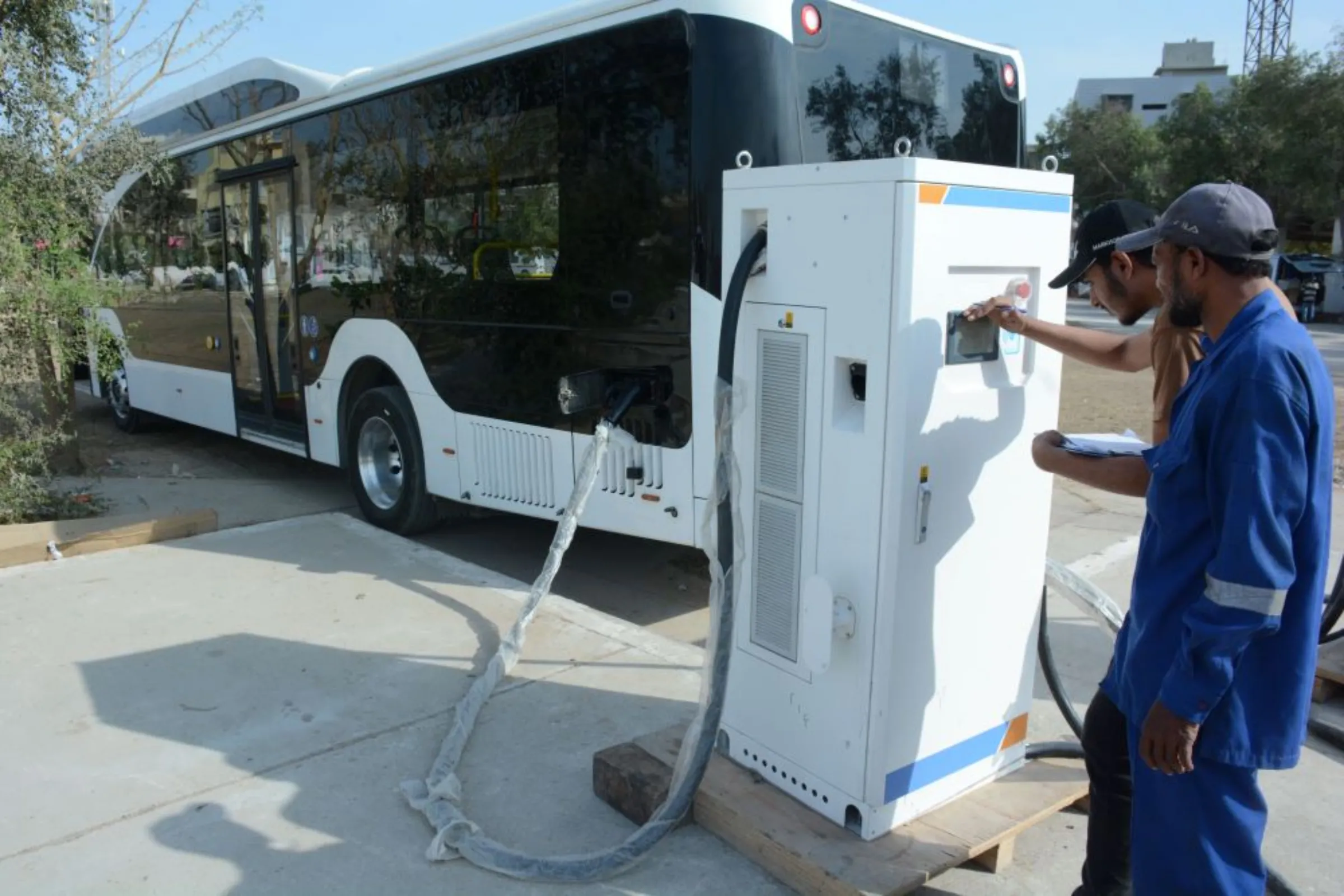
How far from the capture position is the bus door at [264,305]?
7.73m

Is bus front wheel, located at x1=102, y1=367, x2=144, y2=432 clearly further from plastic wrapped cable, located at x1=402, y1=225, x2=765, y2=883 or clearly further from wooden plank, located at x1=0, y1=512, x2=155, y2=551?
plastic wrapped cable, located at x1=402, y1=225, x2=765, y2=883

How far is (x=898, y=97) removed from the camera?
5.28 metres

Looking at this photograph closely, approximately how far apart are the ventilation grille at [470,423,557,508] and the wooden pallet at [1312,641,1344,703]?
3.76 metres

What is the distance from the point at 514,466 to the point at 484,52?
239 cm

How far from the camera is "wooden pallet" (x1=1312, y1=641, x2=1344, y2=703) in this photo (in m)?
4.11

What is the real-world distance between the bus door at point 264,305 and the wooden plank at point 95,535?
1466 mm

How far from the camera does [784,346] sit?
9.71ft

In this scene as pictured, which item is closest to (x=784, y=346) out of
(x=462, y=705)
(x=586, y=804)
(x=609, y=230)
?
(x=586, y=804)

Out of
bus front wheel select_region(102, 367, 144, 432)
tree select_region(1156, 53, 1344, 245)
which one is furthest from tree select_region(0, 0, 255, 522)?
tree select_region(1156, 53, 1344, 245)

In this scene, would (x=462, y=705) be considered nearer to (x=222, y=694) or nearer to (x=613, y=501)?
A: (x=222, y=694)

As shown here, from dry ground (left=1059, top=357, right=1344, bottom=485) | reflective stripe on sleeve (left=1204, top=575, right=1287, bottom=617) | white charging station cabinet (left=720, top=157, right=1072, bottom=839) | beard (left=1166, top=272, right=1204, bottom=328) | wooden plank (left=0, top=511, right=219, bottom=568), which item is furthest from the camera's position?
dry ground (left=1059, top=357, right=1344, bottom=485)

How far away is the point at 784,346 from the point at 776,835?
1.41 meters

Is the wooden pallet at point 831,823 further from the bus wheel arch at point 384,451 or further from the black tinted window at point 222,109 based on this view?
the black tinted window at point 222,109

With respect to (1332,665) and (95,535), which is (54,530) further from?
(1332,665)
